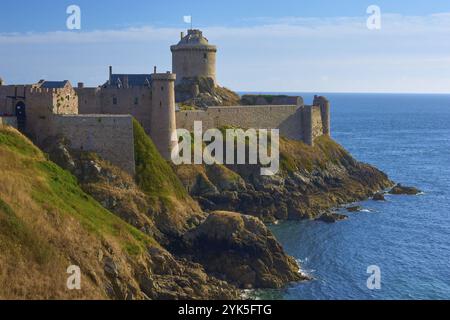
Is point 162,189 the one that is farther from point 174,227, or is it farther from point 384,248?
point 384,248

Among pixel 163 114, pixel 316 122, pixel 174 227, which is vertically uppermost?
pixel 163 114

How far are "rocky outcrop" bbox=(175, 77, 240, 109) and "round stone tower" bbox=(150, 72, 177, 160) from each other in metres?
17.9

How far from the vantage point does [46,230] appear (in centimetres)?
4700

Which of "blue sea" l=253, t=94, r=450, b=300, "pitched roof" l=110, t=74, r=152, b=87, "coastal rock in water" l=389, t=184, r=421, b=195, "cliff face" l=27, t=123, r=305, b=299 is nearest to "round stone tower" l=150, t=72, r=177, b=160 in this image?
"cliff face" l=27, t=123, r=305, b=299

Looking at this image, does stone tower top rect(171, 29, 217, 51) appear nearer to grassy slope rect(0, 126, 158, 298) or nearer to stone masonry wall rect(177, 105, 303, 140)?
stone masonry wall rect(177, 105, 303, 140)

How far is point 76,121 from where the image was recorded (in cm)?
6281

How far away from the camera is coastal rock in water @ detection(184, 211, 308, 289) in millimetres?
55688

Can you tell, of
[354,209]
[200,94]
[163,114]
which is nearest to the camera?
[163,114]

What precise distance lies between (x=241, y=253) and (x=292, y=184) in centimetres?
2681

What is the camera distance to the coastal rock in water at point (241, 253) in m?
55.7

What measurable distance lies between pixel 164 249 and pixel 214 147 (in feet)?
83.4

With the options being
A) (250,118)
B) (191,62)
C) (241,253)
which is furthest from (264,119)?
(241,253)
